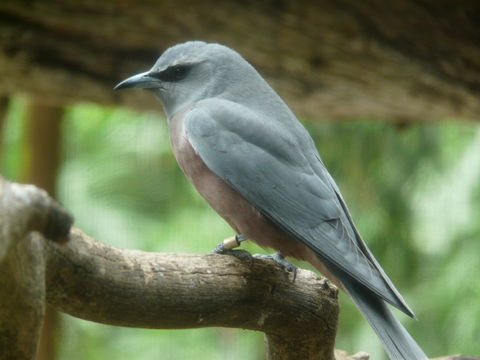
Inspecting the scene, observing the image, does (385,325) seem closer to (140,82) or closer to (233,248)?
(233,248)

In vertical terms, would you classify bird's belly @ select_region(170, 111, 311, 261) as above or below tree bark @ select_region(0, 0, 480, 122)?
below

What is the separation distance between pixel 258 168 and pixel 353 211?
2.68 m

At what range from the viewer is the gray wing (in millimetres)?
3439

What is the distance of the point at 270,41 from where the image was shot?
4.99 metres

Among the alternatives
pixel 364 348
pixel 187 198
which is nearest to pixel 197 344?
pixel 187 198

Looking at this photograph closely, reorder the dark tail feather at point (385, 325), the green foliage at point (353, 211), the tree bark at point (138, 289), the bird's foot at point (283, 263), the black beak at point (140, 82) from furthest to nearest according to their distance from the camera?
the green foliage at point (353, 211) < the black beak at point (140, 82) < the bird's foot at point (283, 263) < the dark tail feather at point (385, 325) < the tree bark at point (138, 289)

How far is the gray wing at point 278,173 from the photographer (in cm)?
344

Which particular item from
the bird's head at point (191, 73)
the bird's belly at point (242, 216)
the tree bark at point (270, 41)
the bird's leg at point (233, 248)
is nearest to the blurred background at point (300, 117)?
the tree bark at point (270, 41)

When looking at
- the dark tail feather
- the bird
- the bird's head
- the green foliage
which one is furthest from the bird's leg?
the green foliage

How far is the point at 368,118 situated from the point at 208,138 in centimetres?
260

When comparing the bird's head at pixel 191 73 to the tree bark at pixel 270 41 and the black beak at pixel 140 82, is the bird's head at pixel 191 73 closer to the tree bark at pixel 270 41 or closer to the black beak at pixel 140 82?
the black beak at pixel 140 82

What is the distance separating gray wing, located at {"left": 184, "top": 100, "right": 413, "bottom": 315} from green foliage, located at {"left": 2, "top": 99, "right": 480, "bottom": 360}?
2300 mm

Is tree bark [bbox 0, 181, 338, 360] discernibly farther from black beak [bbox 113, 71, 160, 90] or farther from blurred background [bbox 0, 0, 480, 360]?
blurred background [bbox 0, 0, 480, 360]

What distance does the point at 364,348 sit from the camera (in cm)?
562
